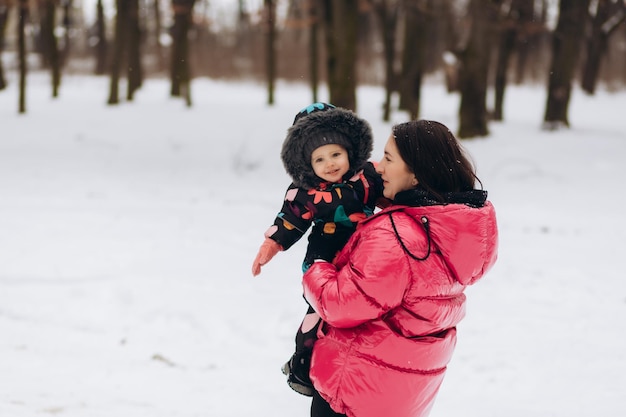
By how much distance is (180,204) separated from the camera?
8.52 meters

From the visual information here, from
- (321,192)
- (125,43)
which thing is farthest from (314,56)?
(321,192)

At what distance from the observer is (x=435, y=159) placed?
1.93m

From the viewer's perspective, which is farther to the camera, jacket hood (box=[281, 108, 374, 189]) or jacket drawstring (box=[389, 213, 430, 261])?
jacket hood (box=[281, 108, 374, 189])

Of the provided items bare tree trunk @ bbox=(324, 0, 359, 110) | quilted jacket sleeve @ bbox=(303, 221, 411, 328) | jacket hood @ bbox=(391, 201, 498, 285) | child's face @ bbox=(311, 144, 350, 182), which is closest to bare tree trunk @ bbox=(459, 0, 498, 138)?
bare tree trunk @ bbox=(324, 0, 359, 110)

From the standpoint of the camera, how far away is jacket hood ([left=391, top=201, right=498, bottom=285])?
187cm

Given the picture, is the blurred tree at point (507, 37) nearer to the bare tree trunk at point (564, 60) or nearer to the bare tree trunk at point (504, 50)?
the bare tree trunk at point (504, 50)

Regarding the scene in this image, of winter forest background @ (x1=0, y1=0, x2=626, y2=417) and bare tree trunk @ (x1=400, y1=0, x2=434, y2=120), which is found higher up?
bare tree trunk @ (x1=400, y1=0, x2=434, y2=120)

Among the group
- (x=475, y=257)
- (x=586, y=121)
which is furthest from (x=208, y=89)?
(x=475, y=257)

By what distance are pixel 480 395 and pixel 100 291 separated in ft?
11.0

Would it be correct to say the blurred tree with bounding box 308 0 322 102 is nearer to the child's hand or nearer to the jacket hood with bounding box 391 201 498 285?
the child's hand

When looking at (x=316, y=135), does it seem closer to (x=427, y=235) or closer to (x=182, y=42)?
(x=427, y=235)

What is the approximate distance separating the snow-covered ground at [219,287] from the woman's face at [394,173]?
2.25m

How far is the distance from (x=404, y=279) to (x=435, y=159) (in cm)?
39

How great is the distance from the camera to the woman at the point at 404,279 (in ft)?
6.14
